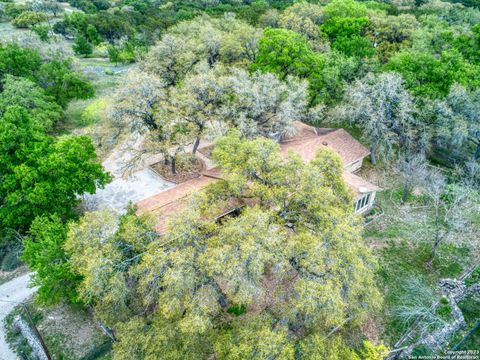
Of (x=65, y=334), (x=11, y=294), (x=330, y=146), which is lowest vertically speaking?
(x=11, y=294)

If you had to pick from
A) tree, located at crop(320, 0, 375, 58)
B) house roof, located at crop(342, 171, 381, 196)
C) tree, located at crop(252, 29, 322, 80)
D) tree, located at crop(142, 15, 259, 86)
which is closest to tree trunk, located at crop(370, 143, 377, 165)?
house roof, located at crop(342, 171, 381, 196)

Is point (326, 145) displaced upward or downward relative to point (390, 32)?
downward

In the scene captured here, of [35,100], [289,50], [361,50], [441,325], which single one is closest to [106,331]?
[441,325]

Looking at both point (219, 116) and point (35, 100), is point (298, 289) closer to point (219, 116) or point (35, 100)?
point (219, 116)

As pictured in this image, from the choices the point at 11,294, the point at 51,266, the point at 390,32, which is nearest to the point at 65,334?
the point at 51,266

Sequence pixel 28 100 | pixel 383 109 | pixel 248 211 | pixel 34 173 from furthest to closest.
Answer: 1. pixel 28 100
2. pixel 383 109
3. pixel 34 173
4. pixel 248 211

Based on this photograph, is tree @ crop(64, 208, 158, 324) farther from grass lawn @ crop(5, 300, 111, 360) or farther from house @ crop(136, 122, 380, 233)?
house @ crop(136, 122, 380, 233)

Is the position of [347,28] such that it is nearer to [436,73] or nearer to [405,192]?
[436,73]
